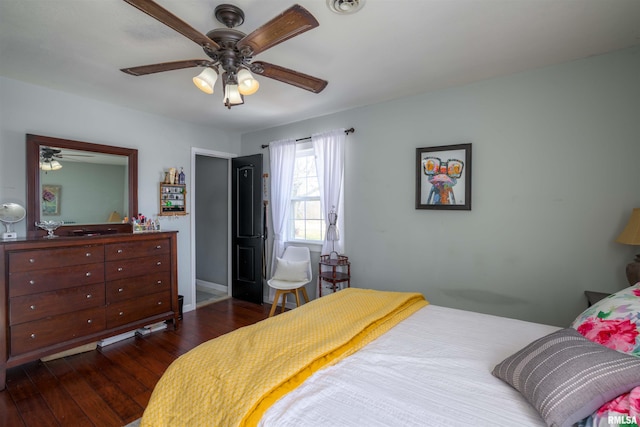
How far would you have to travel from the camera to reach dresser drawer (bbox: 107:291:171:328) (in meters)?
2.85

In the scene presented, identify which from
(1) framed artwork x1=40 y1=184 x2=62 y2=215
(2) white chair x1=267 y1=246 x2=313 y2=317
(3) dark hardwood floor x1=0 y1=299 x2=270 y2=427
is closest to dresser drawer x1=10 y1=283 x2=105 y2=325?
(3) dark hardwood floor x1=0 y1=299 x2=270 y2=427

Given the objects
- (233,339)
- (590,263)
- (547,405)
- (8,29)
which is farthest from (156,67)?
(590,263)

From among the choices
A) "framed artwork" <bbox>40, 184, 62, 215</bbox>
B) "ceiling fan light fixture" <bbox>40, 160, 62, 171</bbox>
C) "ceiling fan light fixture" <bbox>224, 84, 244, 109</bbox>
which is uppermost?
"ceiling fan light fixture" <bbox>224, 84, 244, 109</bbox>

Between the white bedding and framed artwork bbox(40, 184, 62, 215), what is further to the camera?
framed artwork bbox(40, 184, 62, 215)

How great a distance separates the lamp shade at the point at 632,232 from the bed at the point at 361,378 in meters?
0.97

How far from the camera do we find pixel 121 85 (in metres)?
2.74

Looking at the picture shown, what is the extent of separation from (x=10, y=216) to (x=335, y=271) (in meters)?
3.04

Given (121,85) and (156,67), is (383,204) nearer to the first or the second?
(156,67)

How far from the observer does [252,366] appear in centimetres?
119

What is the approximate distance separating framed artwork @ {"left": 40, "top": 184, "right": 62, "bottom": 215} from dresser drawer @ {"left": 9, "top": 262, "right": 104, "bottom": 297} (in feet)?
2.29

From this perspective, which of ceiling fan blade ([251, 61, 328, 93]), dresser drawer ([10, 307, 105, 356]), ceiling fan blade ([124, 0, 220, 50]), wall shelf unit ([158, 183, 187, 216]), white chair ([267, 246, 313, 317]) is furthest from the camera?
wall shelf unit ([158, 183, 187, 216])

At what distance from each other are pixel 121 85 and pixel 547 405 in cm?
363

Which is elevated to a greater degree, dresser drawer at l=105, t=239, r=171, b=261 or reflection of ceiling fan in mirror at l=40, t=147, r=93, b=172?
reflection of ceiling fan in mirror at l=40, t=147, r=93, b=172

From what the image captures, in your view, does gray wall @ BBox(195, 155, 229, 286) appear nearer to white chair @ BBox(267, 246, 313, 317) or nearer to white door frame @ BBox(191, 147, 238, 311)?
white door frame @ BBox(191, 147, 238, 311)
